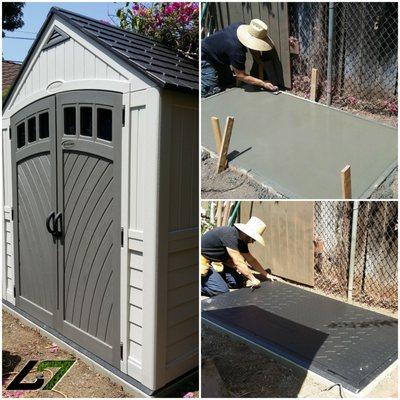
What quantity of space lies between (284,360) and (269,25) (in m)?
2.30

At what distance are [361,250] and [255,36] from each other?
5.36 feet

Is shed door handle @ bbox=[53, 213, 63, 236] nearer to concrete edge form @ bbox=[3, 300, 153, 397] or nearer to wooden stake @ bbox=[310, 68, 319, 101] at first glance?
concrete edge form @ bbox=[3, 300, 153, 397]

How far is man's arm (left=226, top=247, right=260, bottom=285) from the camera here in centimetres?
288

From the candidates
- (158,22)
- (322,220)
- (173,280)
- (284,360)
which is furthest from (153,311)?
(158,22)

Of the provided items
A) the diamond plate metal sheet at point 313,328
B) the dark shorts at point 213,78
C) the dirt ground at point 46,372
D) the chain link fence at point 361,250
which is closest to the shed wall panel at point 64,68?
the dark shorts at point 213,78

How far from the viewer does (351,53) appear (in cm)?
327

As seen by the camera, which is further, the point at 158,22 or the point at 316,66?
the point at 158,22

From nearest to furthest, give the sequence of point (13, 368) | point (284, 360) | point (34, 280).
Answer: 1. point (284, 360)
2. point (13, 368)
3. point (34, 280)

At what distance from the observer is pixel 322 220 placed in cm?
287

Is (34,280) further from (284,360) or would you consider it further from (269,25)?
(269,25)

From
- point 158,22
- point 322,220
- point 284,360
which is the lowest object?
point 284,360

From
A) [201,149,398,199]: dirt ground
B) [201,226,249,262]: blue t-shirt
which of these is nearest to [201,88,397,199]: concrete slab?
[201,149,398,199]: dirt ground

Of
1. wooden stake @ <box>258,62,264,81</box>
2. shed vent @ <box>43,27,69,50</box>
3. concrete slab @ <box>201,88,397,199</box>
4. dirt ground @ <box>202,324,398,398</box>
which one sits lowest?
dirt ground @ <box>202,324,398,398</box>

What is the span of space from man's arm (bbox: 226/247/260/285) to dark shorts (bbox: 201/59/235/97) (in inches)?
40.8
